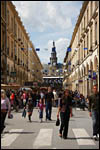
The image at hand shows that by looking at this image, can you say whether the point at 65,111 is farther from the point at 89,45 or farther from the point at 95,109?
the point at 89,45

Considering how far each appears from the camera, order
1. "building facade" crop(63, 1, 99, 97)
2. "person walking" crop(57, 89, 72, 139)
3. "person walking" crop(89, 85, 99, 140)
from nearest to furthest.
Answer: "person walking" crop(89, 85, 99, 140) → "person walking" crop(57, 89, 72, 139) → "building facade" crop(63, 1, 99, 97)

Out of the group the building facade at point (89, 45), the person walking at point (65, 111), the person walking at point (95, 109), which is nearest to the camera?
the person walking at point (95, 109)

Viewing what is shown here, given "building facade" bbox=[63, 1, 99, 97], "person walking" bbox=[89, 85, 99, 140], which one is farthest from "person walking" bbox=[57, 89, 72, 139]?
"building facade" bbox=[63, 1, 99, 97]

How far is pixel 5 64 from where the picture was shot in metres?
34.2

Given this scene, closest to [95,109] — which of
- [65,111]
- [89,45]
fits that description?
[65,111]

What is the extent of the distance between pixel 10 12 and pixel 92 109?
33.1m

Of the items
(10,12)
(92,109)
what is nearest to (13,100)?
(92,109)

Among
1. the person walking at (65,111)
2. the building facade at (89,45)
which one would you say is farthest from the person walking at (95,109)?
the building facade at (89,45)

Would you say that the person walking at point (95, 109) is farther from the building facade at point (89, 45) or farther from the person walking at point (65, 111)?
the building facade at point (89, 45)

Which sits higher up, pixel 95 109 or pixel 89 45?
pixel 89 45

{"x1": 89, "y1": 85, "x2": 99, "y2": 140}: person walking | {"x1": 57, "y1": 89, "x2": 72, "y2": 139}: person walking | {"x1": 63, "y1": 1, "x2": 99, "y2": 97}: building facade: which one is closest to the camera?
{"x1": 89, "y1": 85, "x2": 99, "y2": 140}: person walking

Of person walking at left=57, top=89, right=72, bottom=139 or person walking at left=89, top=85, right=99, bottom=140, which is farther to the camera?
person walking at left=57, top=89, right=72, bottom=139

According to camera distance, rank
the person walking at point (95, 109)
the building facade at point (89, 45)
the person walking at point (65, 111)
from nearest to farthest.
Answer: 1. the person walking at point (95, 109)
2. the person walking at point (65, 111)
3. the building facade at point (89, 45)

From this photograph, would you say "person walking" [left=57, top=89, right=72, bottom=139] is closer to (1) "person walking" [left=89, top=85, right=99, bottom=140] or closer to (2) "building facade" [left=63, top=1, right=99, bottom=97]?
(1) "person walking" [left=89, top=85, right=99, bottom=140]
